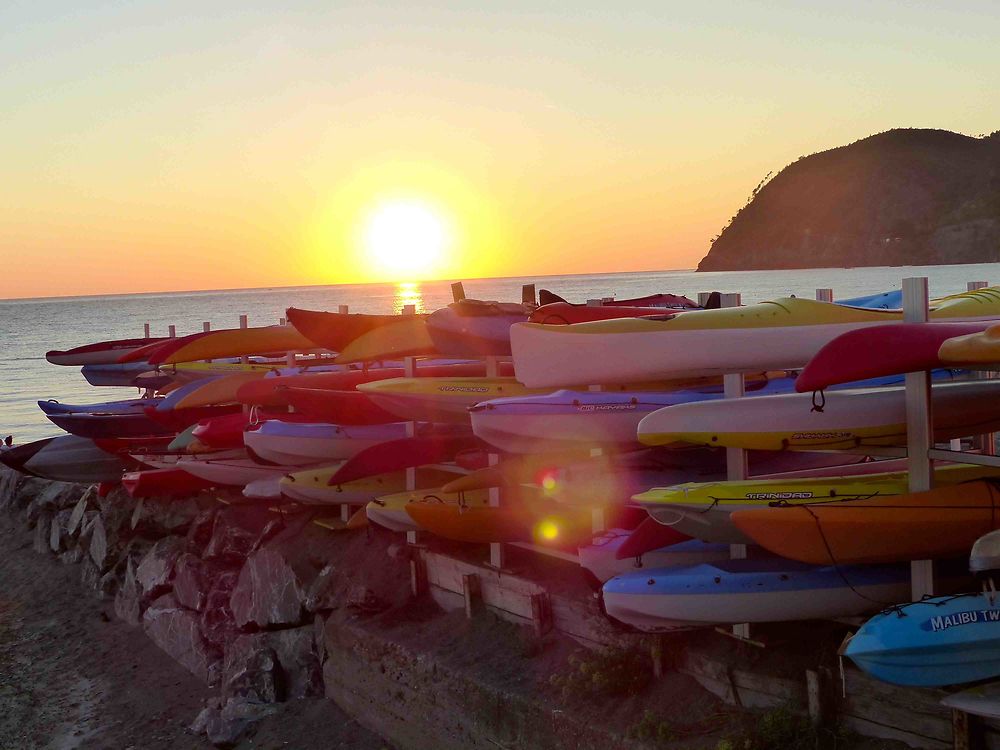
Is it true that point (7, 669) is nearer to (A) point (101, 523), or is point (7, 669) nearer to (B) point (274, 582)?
(A) point (101, 523)

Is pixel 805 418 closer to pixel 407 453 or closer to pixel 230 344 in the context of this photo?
pixel 407 453

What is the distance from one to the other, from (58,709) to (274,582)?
312 cm

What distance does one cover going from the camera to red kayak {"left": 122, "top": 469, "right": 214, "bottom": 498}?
14727 millimetres

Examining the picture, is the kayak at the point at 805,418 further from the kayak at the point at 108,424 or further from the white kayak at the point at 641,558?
the kayak at the point at 108,424

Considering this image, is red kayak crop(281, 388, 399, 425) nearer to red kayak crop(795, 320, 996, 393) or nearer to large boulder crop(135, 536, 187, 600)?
large boulder crop(135, 536, 187, 600)

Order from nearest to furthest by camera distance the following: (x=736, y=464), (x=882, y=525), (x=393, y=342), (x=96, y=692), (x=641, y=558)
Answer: (x=882, y=525) → (x=736, y=464) → (x=641, y=558) → (x=393, y=342) → (x=96, y=692)

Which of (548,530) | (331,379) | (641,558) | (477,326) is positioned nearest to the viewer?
(641,558)

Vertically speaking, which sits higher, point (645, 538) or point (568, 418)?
point (568, 418)

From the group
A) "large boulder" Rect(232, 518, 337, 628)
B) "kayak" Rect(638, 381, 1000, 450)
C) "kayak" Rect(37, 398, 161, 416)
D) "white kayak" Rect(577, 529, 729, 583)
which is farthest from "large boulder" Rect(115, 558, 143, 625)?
"kayak" Rect(638, 381, 1000, 450)

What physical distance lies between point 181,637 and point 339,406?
12.1 ft

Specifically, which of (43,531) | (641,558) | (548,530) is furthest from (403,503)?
(43,531)

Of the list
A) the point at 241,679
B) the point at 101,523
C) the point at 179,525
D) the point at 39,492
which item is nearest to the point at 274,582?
the point at 241,679

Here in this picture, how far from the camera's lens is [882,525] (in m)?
6.51

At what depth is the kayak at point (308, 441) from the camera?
12.7 meters
